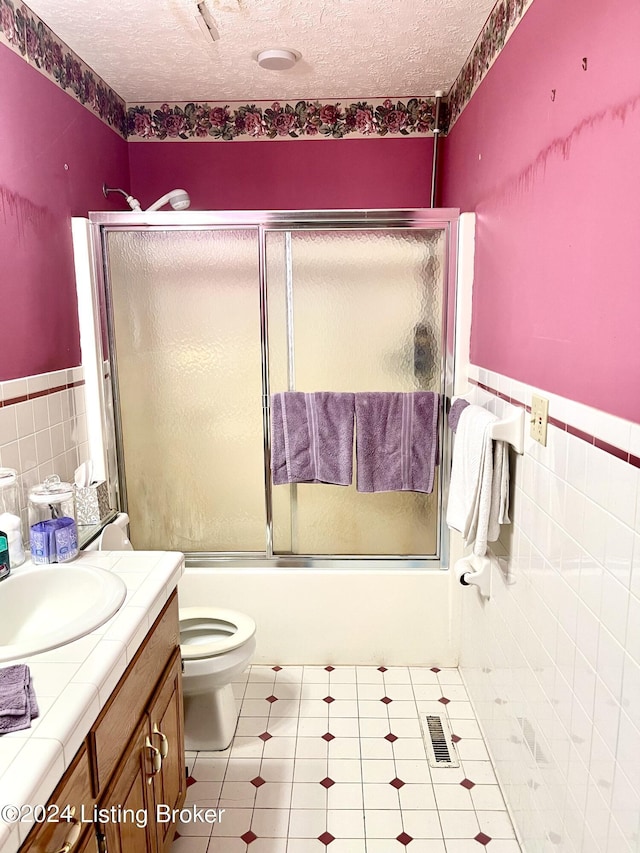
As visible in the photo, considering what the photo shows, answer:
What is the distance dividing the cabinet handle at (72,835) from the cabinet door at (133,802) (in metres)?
0.10

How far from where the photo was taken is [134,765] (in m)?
1.29

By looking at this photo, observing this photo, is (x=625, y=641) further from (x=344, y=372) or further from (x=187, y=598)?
(x=187, y=598)

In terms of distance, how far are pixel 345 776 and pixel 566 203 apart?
5.71ft

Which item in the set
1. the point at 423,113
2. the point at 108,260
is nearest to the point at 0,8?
the point at 108,260

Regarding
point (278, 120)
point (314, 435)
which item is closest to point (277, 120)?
point (278, 120)

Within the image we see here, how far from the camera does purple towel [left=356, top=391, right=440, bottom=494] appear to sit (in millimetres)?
2367

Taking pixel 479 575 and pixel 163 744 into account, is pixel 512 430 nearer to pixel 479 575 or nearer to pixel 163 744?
pixel 479 575

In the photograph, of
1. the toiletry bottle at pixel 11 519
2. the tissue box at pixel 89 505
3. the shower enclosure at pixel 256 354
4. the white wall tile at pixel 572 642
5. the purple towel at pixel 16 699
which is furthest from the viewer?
the shower enclosure at pixel 256 354

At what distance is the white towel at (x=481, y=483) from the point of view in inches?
68.6

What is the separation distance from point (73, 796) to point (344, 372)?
1689mm

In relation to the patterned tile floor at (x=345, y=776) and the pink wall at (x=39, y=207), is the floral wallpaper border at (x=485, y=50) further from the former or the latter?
the patterned tile floor at (x=345, y=776)

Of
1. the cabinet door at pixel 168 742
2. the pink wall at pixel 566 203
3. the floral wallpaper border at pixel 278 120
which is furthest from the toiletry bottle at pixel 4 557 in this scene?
the floral wallpaper border at pixel 278 120

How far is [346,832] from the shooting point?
5.68 feet

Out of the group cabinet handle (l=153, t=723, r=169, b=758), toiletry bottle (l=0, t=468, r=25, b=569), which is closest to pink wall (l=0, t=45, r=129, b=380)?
toiletry bottle (l=0, t=468, r=25, b=569)
